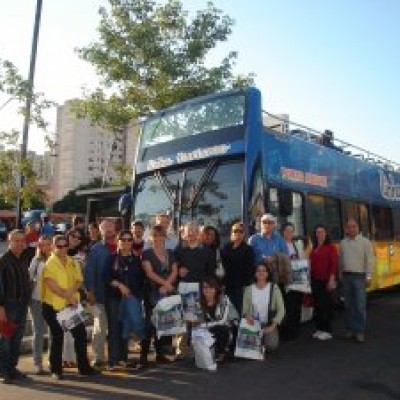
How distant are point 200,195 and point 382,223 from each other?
6272mm

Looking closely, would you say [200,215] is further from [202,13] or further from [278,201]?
[202,13]

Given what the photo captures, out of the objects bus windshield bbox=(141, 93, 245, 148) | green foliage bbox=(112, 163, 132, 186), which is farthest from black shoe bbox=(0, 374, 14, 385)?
green foliage bbox=(112, 163, 132, 186)

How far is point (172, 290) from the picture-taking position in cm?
812

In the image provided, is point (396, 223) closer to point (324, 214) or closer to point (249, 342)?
point (324, 214)

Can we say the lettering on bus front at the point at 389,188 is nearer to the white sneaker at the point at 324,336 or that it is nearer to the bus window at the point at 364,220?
the bus window at the point at 364,220

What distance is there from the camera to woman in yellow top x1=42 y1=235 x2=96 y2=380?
7.42 metres

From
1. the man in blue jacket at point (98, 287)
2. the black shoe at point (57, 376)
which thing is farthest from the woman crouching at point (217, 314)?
the black shoe at point (57, 376)

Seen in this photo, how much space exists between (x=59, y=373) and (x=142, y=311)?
Result: 49.7 inches

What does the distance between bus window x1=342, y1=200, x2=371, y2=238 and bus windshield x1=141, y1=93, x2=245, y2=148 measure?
12.0 feet

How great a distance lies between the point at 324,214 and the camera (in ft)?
38.6

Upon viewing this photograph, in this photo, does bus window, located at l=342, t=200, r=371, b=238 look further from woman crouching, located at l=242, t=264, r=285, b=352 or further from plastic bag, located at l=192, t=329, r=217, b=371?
plastic bag, located at l=192, t=329, r=217, b=371

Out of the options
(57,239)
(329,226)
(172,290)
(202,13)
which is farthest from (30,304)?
(202,13)

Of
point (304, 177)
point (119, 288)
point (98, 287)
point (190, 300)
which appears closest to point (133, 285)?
point (119, 288)

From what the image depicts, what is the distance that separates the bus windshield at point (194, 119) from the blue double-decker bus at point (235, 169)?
0.02 metres
